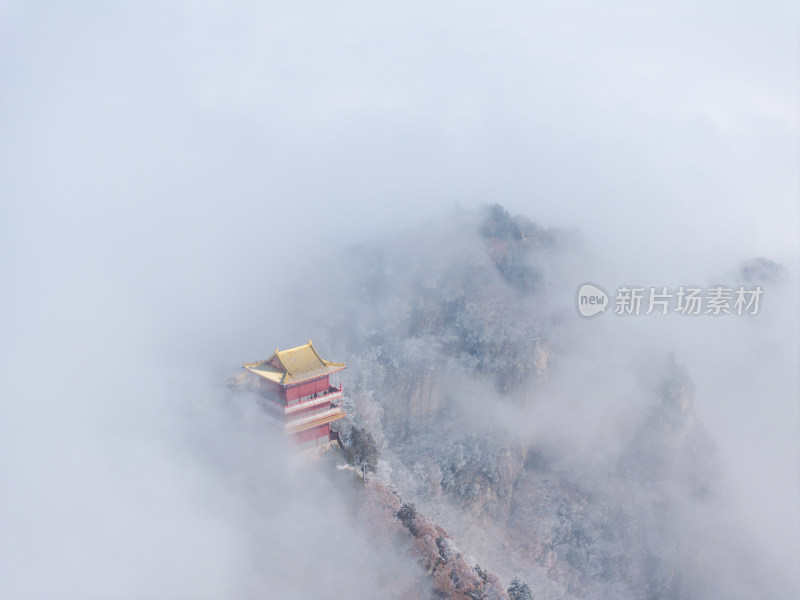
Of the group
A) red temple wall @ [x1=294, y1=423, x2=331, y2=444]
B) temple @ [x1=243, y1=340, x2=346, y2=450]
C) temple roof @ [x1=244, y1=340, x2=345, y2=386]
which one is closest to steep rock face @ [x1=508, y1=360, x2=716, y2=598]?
red temple wall @ [x1=294, y1=423, x2=331, y2=444]

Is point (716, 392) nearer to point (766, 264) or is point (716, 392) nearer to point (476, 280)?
point (766, 264)

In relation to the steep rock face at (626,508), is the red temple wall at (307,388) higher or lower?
higher

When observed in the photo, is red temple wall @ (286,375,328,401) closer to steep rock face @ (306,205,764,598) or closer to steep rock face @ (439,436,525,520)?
steep rock face @ (306,205,764,598)

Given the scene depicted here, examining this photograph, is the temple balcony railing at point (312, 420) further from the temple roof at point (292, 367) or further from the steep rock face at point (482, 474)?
the steep rock face at point (482, 474)

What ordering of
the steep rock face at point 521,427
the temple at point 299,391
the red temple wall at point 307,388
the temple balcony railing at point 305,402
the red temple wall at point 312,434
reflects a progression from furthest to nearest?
the steep rock face at point 521,427 < the red temple wall at point 312,434 < the temple balcony railing at point 305,402 < the red temple wall at point 307,388 < the temple at point 299,391

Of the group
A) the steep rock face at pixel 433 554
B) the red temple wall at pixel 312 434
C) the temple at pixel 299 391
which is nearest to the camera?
the steep rock face at pixel 433 554

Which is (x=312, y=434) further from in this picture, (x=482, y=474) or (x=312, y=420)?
(x=482, y=474)

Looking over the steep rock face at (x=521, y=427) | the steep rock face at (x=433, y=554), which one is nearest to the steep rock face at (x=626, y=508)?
the steep rock face at (x=521, y=427)

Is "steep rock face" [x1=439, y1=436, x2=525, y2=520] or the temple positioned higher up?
the temple

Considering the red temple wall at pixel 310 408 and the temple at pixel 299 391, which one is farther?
the red temple wall at pixel 310 408
